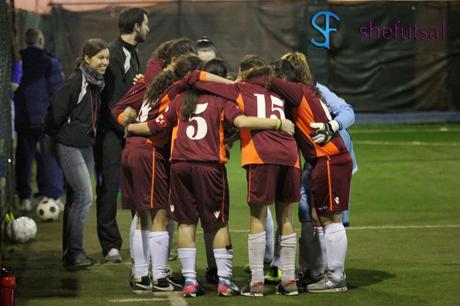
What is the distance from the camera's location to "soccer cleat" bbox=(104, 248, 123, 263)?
9.92 m

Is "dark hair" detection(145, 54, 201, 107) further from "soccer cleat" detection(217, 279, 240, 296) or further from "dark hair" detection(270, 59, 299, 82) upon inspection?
"soccer cleat" detection(217, 279, 240, 296)

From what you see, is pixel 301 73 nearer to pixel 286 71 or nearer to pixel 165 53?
pixel 286 71

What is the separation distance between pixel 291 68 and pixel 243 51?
15950 millimetres

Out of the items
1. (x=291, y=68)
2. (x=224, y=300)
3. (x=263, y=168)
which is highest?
(x=291, y=68)

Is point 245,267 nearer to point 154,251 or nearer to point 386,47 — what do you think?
point 154,251

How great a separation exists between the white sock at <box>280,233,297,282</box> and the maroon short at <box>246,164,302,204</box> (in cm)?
30

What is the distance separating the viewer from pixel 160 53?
867 centimetres

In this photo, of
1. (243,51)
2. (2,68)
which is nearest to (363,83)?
(243,51)

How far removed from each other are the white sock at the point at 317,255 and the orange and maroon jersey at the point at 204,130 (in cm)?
116

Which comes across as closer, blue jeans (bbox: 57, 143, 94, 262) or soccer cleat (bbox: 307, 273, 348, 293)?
soccer cleat (bbox: 307, 273, 348, 293)

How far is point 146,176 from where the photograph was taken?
847 cm

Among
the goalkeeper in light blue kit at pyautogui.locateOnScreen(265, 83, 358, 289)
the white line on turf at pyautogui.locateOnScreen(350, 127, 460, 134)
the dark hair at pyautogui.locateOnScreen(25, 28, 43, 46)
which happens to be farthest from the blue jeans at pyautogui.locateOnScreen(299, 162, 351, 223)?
the white line on turf at pyautogui.locateOnScreen(350, 127, 460, 134)

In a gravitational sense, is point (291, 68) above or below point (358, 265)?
above

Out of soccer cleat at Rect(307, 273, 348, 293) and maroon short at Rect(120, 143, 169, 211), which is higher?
maroon short at Rect(120, 143, 169, 211)
